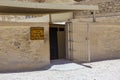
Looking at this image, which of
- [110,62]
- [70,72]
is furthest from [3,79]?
[110,62]

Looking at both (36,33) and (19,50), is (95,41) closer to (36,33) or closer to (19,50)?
(36,33)

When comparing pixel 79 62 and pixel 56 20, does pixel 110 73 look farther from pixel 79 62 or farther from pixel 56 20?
pixel 56 20

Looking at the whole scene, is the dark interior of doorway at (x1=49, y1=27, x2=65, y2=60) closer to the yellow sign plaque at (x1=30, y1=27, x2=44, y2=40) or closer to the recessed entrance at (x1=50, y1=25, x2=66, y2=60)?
the recessed entrance at (x1=50, y1=25, x2=66, y2=60)

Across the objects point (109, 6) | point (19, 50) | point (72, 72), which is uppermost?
point (109, 6)

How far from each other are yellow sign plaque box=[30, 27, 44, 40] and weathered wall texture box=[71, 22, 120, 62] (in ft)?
8.05

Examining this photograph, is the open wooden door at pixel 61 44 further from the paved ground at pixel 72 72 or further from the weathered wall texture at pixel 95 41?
the paved ground at pixel 72 72

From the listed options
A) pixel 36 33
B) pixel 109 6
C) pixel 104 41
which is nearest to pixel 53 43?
pixel 104 41

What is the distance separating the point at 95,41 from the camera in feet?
53.0

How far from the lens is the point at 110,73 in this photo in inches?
497

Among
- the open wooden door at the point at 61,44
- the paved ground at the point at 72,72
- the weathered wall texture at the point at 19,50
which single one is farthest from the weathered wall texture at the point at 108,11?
the weathered wall texture at the point at 19,50

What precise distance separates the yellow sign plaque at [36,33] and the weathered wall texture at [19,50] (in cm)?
15

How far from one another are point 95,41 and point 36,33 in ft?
14.3

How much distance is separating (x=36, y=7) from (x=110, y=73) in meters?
5.07

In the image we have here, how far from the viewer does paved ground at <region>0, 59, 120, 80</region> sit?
11516mm
